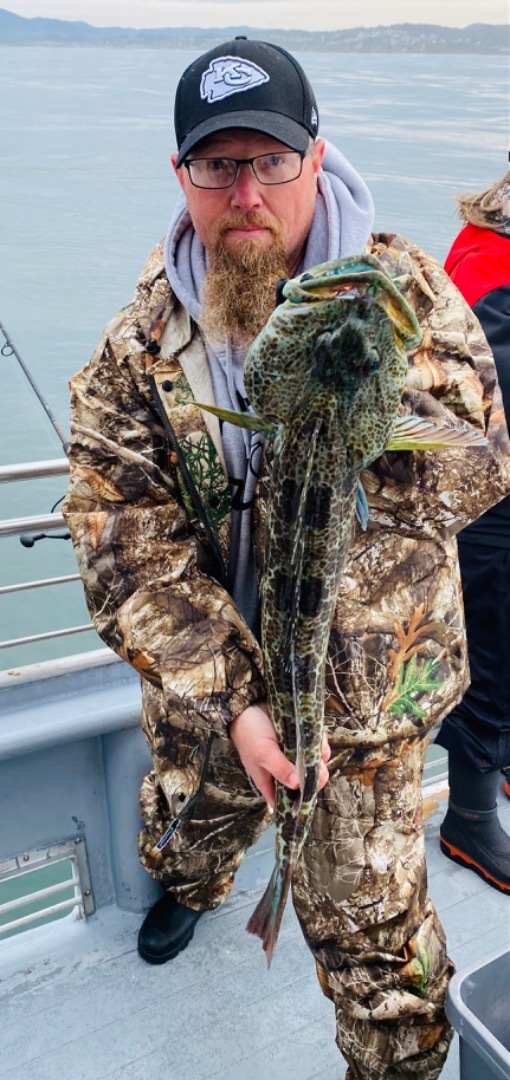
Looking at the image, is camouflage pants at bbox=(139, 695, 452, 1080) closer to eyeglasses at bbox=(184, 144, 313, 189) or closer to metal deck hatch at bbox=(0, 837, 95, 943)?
metal deck hatch at bbox=(0, 837, 95, 943)

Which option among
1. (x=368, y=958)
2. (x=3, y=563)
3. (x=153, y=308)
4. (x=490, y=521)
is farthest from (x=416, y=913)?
(x=3, y=563)

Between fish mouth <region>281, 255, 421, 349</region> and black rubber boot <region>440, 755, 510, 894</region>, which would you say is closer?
fish mouth <region>281, 255, 421, 349</region>

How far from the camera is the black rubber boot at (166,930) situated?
2986 mm

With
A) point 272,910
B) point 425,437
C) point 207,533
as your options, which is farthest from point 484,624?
point 425,437

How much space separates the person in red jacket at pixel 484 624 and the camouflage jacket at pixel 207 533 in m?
0.70

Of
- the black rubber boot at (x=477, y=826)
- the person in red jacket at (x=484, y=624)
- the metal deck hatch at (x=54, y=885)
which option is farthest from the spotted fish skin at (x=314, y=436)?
the black rubber boot at (x=477, y=826)

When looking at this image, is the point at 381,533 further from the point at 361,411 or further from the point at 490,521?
the point at 490,521

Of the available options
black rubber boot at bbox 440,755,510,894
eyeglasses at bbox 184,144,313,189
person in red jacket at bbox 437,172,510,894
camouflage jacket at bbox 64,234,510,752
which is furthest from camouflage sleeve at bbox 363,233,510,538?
black rubber boot at bbox 440,755,510,894

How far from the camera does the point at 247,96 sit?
1.82m

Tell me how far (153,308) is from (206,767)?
118cm

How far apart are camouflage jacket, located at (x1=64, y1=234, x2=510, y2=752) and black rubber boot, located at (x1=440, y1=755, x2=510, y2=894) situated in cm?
126

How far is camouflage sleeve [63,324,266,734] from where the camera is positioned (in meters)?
2.01

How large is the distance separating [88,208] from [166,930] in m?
32.2

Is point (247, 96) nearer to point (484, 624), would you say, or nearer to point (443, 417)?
point (443, 417)
